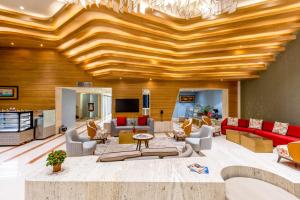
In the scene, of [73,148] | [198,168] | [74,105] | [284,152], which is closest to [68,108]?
[74,105]

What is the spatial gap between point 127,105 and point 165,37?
204 inches

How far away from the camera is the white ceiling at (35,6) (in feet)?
15.5

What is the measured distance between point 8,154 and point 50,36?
4344 millimetres

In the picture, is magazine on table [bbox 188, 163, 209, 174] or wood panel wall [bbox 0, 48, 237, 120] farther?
wood panel wall [bbox 0, 48, 237, 120]

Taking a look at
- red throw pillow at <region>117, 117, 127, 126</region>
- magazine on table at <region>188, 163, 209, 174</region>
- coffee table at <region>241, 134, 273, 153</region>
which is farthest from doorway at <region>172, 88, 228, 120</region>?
magazine on table at <region>188, 163, 209, 174</region>

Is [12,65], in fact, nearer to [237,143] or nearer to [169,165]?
[169,165]

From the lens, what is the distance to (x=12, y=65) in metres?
8.35

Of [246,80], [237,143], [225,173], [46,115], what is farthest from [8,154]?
[246,80]

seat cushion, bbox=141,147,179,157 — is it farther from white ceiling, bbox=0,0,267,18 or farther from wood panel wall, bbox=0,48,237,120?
wood panel wall, bbox=0,48,237,120

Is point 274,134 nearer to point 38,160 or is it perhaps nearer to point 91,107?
point 38,160

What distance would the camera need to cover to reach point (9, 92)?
328 inches

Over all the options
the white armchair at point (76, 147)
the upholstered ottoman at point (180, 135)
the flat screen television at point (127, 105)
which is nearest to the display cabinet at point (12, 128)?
the white armchair at point (76, 147)

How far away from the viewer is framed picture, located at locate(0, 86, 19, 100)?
8297 millimetres

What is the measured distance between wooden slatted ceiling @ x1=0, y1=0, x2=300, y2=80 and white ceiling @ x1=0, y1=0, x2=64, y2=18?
0.21m
